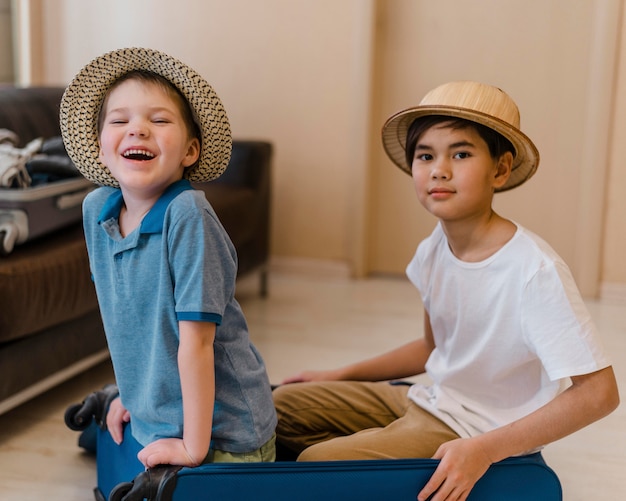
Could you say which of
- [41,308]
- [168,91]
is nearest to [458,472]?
[168,91]

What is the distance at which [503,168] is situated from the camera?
5.29 feet

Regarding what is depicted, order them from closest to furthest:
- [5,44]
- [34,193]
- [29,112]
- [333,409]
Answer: [333,409], [34,193], [29,112], [5,44]

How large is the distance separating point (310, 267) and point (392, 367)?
198 cm

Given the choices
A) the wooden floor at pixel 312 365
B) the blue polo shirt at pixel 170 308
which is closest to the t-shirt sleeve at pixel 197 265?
the blue polo shirt at pixel 170 308

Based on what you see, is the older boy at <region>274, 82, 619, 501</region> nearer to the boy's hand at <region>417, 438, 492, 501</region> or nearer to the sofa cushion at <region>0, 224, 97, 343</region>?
the boy's hand at <region>417, 438, 492, 501</region>

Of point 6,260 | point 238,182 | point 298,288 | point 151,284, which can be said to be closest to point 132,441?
point 151,284

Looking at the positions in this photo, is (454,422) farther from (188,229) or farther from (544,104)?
(544,104)

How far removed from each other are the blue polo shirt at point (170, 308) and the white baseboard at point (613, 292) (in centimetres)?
226

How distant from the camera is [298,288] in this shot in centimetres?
370

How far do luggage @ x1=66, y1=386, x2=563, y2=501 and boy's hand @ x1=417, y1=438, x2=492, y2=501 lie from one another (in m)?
0.02

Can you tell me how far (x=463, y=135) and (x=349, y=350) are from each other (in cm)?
142

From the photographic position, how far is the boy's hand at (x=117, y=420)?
5.56 ft

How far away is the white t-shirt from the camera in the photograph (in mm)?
1450

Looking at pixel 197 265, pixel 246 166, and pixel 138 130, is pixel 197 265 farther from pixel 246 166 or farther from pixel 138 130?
pixel 246 166
